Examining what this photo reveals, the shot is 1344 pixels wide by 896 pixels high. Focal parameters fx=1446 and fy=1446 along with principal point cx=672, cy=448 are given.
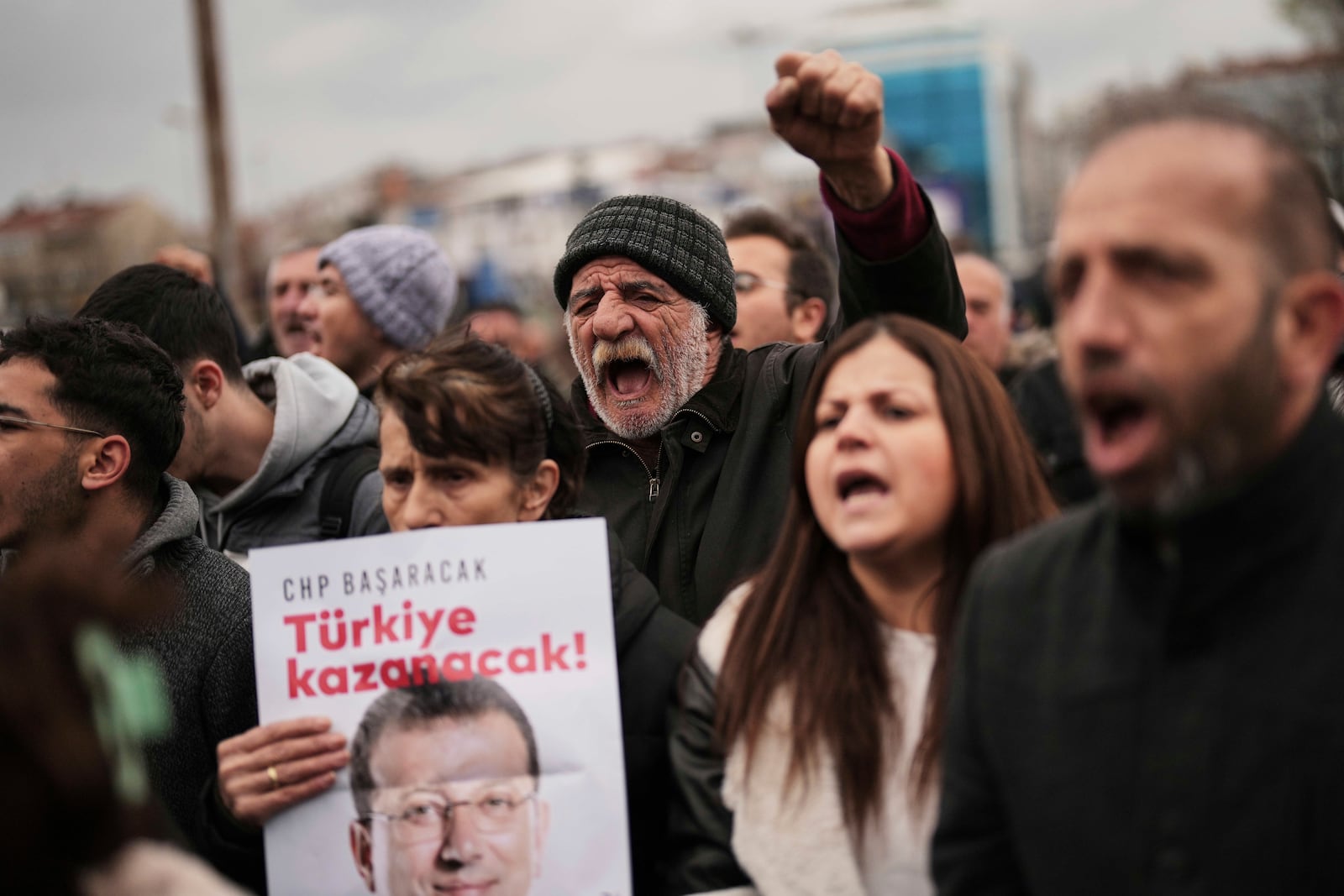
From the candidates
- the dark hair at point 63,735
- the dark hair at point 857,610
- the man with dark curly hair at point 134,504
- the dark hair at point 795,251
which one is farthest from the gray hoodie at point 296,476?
the dark hair at point 795,251

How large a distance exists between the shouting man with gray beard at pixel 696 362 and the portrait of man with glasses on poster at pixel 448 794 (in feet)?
2.64

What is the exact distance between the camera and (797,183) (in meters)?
75.7

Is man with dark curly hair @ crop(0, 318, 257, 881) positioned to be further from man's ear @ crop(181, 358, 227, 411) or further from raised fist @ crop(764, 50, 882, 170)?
raised fist @ crop(764, 50, 882, 170)

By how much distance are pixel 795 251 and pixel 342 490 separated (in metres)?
2.66

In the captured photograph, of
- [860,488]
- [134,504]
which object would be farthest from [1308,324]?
[134,504]

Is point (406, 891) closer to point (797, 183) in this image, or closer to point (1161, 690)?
point (1161, 690)

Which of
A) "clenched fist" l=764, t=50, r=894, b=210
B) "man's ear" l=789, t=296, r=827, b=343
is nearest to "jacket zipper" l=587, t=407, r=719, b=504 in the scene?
"clenched fist" l=764, t=50, r=894, b=210

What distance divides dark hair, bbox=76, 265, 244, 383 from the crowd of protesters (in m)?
0.01

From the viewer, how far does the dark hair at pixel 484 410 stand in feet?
9.23

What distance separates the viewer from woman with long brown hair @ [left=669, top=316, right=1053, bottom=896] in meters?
2.33

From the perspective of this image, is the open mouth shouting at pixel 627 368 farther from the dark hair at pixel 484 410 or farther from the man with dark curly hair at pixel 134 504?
the man with dark curly hair at pixel 134 504

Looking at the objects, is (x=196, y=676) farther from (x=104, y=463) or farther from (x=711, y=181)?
(x=711, y=181)

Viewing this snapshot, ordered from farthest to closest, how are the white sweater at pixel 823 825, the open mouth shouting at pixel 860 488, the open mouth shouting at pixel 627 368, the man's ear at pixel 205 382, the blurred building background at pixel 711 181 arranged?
the blurred building background at pixel 711 181 → the man's ear at pixel 205 382 → the open mouth shouting at pixel 627 368 → the open mouth shouting at pixel 860 488 → the white sweater at pixel 823 825

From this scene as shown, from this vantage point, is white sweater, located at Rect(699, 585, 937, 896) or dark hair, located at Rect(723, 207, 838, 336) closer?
white sweater, located at Rect(699, 585, 937, 896)
